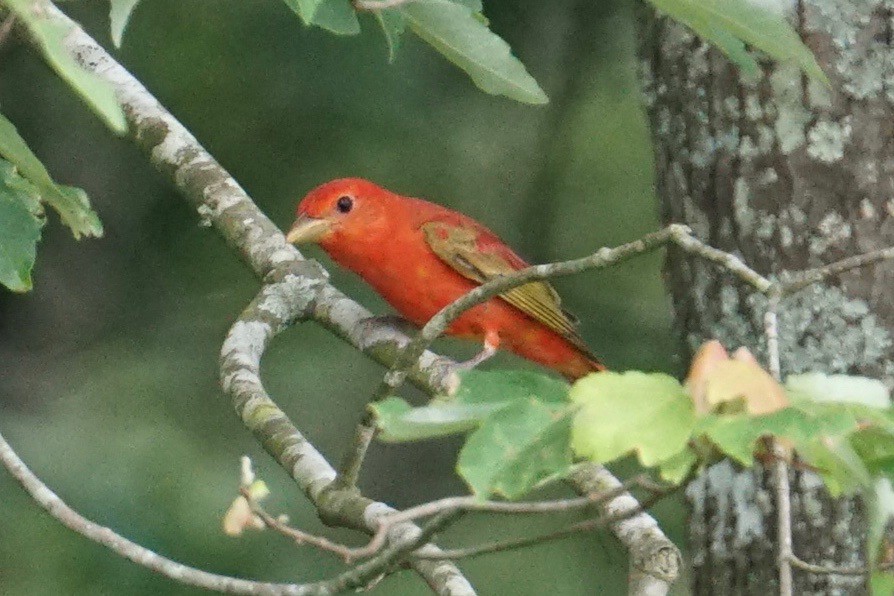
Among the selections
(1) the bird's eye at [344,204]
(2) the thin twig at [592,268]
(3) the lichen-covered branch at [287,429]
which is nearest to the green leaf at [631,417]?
(2) the thin twig at [592,268]

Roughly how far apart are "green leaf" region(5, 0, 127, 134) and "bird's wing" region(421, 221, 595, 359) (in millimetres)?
3103

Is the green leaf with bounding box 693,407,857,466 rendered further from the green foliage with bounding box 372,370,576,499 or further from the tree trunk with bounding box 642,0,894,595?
the tree trunk with bounding box 642,0,894,595

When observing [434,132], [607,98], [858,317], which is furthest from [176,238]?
[858,317]

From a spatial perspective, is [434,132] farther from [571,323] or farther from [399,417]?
[399,417]

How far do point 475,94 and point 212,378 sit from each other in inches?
58.7

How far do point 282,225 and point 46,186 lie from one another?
12.8 ft

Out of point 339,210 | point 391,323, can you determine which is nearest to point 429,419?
point 391,323

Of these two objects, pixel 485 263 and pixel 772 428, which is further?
pixel 485 263

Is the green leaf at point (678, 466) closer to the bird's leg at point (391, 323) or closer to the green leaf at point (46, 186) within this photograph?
the green leaf at point (46, 186)

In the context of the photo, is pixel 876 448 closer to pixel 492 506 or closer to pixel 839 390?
pixel 839 390

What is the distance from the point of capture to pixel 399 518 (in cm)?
174

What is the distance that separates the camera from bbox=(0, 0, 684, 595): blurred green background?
5.86 metres

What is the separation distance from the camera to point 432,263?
14.9ft

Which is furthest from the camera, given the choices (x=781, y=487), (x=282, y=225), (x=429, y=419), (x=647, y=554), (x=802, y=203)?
(x=282, y=225)
